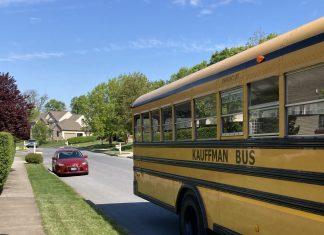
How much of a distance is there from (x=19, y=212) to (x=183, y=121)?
16.5ft

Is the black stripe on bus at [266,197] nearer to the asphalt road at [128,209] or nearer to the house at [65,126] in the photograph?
the asphalt road at [128,209]

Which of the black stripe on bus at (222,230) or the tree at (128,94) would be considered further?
the tree at (128,94)

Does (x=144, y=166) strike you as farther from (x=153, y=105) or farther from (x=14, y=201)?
(x=14, y=201)

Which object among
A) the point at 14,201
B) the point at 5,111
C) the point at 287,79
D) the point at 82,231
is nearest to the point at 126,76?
the point at 5,111

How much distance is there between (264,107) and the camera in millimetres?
5496

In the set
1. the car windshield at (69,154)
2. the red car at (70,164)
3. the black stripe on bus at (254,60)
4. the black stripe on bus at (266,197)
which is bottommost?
the red car at (70,164)

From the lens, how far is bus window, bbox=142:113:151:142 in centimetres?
1023

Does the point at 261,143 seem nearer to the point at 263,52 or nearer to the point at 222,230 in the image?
the point at 263,52

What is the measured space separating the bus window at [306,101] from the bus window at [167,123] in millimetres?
3889

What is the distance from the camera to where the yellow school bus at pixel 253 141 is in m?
4.64

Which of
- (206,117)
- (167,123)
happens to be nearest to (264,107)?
(206,117)

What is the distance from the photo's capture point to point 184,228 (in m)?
7.92

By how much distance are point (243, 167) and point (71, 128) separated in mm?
115990

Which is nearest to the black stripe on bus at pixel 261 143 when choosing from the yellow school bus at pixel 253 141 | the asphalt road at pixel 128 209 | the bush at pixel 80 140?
the yellow school bus at pixel 253 141
